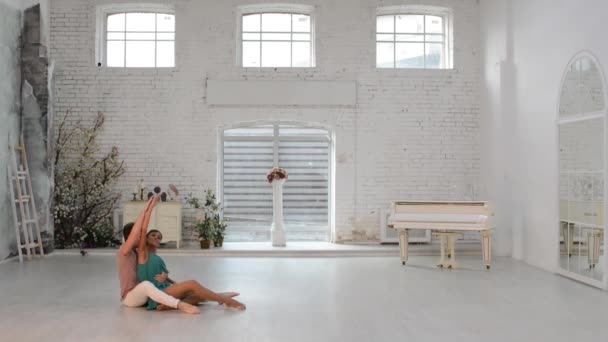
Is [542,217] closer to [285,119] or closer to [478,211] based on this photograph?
[478,211]

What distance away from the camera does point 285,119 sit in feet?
32.9

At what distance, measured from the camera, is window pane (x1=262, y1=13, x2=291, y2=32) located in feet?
33.6

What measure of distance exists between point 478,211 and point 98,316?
15.8 ft

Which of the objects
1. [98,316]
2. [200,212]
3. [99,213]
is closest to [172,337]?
[98,316]

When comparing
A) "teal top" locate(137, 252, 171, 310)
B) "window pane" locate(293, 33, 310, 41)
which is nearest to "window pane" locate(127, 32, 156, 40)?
"window pane" locate(293, 33, 310, 41)

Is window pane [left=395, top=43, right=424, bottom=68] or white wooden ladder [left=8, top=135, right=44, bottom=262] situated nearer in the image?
white wooden ladder [left=8, top=135, right=44, bottom=262]

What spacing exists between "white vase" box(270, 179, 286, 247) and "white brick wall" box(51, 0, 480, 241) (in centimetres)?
100

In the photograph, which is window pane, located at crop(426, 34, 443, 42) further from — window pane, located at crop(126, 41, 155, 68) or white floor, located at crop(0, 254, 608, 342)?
window pane, located at crop(126, 41, 155, 68)

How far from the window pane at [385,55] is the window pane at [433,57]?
2.01 ft

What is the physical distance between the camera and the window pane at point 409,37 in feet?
→ 33.6

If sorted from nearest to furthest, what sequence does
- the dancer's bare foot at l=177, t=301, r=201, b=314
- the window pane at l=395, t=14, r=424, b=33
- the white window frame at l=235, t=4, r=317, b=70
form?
the dancer's bare foot at l=177, t=301, r=201, b=314 < the white window frame at l=235, t=4, r=317, b=70 < the window pane at l=395, t=14, r=424, b=33

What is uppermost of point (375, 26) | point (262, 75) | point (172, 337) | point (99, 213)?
point (375, 26)

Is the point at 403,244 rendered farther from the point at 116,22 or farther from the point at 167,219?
the point at 116,22

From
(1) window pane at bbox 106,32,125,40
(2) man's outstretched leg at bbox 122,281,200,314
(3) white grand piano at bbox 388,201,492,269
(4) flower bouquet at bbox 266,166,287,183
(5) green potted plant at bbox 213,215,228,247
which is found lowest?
(2) man's outstretched leg at bbox 122,281,200,314
